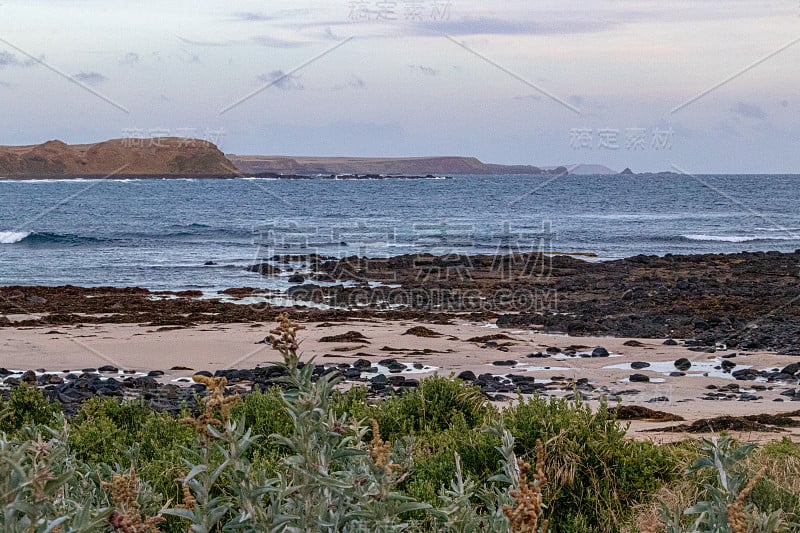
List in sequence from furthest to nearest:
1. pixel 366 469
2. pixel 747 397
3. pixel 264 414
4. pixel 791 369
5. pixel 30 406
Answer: pixel 791 369 → pixel 747 397 → pixel 30 406 → pixel 264 414 → pixel 366 469

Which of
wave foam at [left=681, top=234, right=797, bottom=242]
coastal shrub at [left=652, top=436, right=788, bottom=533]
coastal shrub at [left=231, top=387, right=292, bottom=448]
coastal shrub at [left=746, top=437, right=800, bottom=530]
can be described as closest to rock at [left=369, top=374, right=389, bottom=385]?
coastal shrub at [left=231, top=387, right=292, bottom=448]

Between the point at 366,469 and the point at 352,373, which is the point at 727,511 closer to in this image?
the point at 366,469

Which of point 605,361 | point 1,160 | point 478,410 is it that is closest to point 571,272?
point 605,361

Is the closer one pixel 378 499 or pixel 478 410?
pixel 378 499

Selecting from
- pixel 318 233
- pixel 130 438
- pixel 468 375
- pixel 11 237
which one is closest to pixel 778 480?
pixel 130 438

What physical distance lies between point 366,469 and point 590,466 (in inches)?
125

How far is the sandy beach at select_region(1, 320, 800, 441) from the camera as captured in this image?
10.2 m

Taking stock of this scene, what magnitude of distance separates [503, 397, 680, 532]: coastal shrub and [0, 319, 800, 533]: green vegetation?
0.5 inches

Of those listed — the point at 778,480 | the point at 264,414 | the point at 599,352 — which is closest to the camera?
the point at 778,480

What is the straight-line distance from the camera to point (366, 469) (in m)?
2.12

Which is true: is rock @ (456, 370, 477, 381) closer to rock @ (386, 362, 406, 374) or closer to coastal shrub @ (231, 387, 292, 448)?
rock @ (386, 362, 406, 374)

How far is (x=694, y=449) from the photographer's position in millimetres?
5406

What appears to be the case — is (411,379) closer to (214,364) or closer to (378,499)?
(214,364)

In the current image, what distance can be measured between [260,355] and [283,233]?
29928 millimetres
